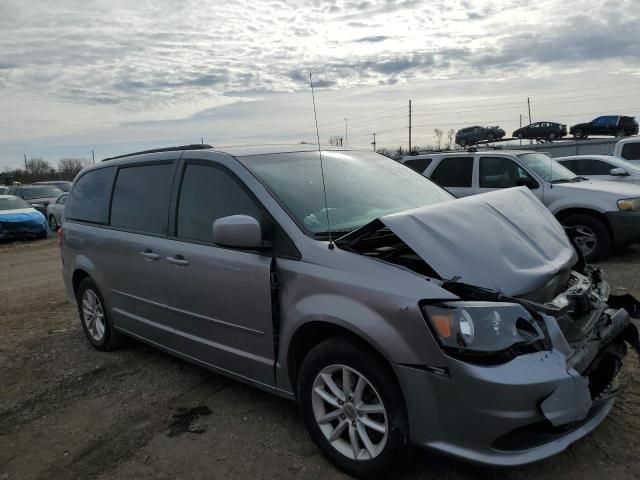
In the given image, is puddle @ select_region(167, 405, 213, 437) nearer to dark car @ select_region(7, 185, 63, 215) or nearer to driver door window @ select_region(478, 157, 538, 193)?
driver door window @ select_region(478, 157, 538, 193)

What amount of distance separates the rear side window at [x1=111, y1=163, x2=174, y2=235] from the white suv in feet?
19.5

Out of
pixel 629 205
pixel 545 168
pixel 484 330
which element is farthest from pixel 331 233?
pixel 545 168

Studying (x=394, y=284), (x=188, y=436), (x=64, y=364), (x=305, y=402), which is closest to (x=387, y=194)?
(x=394, y=284)

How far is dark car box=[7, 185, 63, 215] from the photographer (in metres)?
22.1

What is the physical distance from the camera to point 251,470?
307 centimetres

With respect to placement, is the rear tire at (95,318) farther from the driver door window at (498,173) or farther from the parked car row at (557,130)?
the parked car row at (557,130)

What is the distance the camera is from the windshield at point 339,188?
3.44 metres

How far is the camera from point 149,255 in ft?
13.7

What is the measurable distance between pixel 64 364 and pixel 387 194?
3.32 meters

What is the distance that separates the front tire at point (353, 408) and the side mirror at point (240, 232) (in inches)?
27.5

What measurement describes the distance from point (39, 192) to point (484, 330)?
77.7ft

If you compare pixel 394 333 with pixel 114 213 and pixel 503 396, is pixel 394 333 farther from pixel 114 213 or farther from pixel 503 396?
pixel 114 213

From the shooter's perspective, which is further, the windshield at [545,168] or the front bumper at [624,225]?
the windshield at [545,168]

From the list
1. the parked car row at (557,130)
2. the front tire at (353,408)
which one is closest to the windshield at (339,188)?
the front tire at (353,408)
